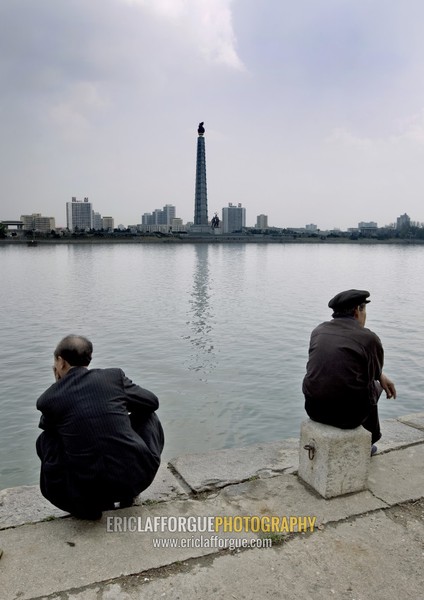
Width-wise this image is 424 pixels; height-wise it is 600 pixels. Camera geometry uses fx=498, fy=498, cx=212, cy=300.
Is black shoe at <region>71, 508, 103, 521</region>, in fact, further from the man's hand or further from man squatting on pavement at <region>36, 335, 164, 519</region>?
the man's hand

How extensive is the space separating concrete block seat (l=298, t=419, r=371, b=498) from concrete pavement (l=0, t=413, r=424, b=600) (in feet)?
0.36

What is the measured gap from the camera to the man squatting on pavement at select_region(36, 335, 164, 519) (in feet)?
11.5

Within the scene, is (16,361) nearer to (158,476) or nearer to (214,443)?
→ (214,443)

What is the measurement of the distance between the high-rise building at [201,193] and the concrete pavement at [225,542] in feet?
570

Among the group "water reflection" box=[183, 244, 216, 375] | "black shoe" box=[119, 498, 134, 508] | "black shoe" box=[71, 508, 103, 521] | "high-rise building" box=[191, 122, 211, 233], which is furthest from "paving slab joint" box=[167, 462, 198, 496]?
"high-rise building" box=[191, 122, 211, 233]

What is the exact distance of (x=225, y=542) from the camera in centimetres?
350

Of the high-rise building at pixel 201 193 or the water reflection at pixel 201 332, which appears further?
the high-rise building at pixel 201 193

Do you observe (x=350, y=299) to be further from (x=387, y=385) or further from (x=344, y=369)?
(x=387, y=385)

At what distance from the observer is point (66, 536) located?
11.7 feet

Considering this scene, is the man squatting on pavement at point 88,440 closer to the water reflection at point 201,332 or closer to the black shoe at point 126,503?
the black shoe at point 126,503

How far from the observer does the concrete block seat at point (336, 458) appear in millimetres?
4008

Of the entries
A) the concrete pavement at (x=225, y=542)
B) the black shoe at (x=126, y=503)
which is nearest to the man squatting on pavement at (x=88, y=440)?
the black shoe at (x=126, y=503)

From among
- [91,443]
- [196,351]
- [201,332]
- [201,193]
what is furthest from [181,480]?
[201,193]

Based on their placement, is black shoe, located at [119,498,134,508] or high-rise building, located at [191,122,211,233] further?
high-rise building, located at [191,122,211,233]
